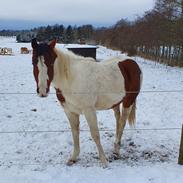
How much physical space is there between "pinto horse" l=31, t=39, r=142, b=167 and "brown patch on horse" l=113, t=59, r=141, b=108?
0.06 feet

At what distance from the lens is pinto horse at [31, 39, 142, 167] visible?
4055 millimetres

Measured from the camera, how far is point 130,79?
16.6ft

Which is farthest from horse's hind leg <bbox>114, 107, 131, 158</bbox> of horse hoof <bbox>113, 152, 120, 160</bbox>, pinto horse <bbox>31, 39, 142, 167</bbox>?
pinto horse <bbox>31, 39, 142, 167</bbox>

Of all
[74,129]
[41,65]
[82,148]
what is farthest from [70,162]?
[41,65]

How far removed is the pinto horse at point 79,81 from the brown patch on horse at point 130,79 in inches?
0.7

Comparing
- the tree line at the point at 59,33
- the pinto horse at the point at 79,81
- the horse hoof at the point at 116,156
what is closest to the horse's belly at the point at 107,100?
the pinto horse at the point at 79,81

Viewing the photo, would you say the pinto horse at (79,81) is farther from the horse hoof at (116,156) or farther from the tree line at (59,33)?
the tree line at (59,33)

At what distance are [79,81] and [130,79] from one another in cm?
109

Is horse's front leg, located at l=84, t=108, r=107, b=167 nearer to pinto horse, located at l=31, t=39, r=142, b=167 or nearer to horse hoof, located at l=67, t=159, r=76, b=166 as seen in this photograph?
pinto horse, located at l=31, t=39, r=142, b=167

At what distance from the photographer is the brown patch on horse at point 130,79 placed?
16.4ft

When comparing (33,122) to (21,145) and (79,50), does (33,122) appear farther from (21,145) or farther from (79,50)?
(79,50)

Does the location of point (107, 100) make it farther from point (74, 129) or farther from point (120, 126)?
point (120, 126)

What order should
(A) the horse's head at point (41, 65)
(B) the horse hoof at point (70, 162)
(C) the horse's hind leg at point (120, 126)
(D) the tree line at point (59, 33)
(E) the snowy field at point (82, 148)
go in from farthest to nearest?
(D) the tree line at point (59, 33), (C) the horse's hind leg at point (120, 126), (B) the horse hoof at point (70, 162), (E) the snowy field at point (82, 148), (A) the horse's head at point (41, 65)

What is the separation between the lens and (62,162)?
479cm
